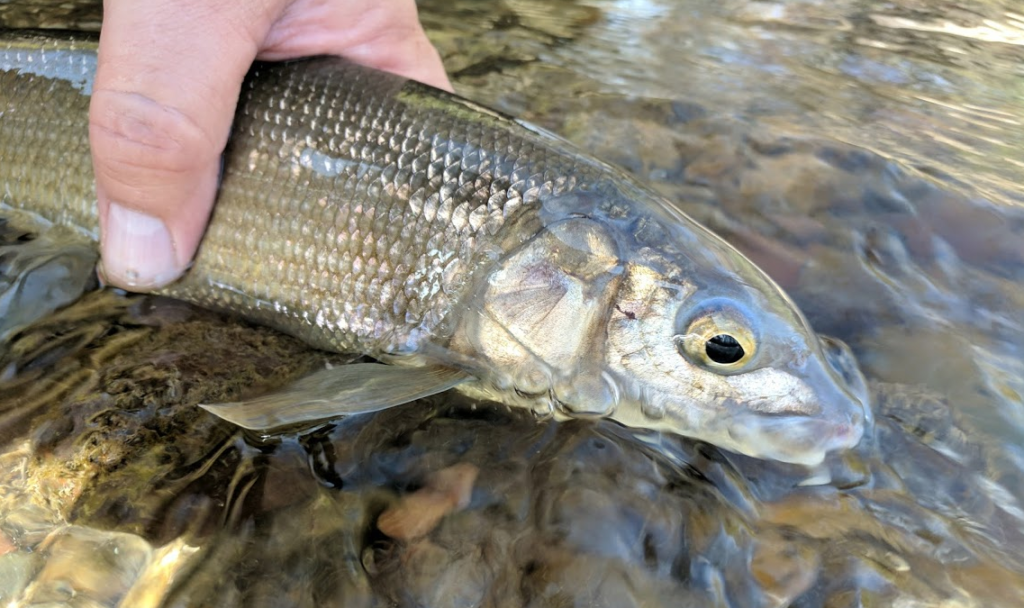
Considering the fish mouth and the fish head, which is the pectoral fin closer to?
the fish head

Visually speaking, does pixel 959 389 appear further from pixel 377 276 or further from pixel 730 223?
pixel 377 276

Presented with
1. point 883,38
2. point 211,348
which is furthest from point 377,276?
point 883,38

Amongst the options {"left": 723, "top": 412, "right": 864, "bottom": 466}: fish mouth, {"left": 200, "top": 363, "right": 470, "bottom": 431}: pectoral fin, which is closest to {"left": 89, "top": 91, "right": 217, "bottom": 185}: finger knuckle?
{"left": 200, "top": 363, "right": 470, "bottom": 431}: pectoral fin

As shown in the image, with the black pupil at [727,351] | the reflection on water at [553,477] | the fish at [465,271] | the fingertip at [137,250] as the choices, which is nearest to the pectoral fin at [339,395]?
the fish at [465,271]

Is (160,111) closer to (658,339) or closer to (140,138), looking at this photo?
(140,138)

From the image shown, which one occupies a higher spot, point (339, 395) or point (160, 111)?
point (160, 111)

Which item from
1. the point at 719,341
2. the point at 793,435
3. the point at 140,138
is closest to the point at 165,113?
the point at 140,138

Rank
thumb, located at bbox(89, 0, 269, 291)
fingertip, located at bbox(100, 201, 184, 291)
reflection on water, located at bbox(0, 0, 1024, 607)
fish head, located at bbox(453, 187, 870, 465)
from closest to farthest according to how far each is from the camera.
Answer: reflection on water, located at bbox(0, 0, 1024, 607), fish head, located at bbox(453, 187, 870, 465), thumb, located at bbox(89, 0, 269, 291), fingertip, located at bbox(100, 201, 184, 291)
